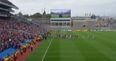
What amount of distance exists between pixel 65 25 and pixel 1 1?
1447 inches

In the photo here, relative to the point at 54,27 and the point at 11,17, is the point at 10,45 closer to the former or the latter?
the point at 11,17

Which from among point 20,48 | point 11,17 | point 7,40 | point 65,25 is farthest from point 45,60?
point 65,25

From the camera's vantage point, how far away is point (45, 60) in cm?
2627

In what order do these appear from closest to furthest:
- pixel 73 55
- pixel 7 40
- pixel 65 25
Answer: pixel 73 55
pixel 7 40
pixel 65 25

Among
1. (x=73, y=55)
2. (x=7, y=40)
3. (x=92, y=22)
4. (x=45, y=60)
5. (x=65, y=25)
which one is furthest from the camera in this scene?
(x=92, y=22)

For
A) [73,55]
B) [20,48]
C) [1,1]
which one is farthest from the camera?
[1,1]

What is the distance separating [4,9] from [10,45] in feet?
85.7

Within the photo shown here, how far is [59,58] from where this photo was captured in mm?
27422

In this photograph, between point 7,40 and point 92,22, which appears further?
point 92,22

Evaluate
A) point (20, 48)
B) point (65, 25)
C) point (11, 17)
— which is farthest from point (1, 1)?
point (65, 25)

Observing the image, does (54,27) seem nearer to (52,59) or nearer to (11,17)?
(11,17)

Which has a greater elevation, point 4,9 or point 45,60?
point 4,9

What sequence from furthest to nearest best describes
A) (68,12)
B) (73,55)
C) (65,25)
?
(65,25) < (68,12) < (73,55)

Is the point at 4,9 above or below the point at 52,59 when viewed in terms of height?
above
